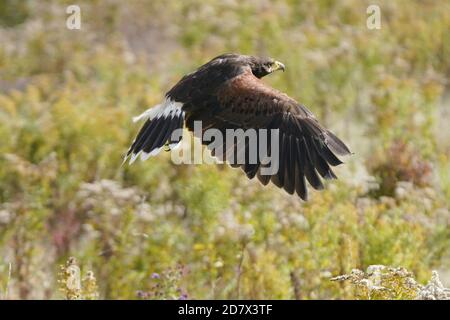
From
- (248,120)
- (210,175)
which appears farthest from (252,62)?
(210,175)

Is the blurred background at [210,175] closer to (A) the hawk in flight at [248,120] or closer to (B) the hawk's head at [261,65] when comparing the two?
(A) the hawk in flight at [248,120]

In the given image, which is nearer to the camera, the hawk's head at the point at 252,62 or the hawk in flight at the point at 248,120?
the hawk in flight at the point at 248,120

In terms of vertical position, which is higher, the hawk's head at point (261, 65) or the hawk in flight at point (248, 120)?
the hawk's head at point (261, 65)

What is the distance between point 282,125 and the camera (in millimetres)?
6488

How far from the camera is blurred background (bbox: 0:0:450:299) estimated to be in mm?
6820

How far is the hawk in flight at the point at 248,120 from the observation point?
20.8 ft

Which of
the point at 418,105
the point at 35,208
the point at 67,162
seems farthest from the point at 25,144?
the point at 418,105

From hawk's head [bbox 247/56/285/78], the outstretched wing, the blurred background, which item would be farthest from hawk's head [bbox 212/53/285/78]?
the blurred background

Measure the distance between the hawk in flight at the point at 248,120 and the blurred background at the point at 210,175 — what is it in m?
0.50

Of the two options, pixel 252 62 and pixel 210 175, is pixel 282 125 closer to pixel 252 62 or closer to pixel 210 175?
pixel 252 62

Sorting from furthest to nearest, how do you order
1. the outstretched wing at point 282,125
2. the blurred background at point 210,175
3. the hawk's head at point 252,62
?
the hawk's head at point 252,62, the blurred background at point 210,175, the outstretched wing at point 282,125

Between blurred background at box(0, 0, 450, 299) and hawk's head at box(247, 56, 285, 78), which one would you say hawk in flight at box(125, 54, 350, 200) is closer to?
hawk's head at box(247, 56, 285, 78)

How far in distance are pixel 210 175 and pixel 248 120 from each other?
85cm

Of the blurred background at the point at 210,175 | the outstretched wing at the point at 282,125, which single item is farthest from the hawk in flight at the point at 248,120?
the blurred background at the point at 210,175
